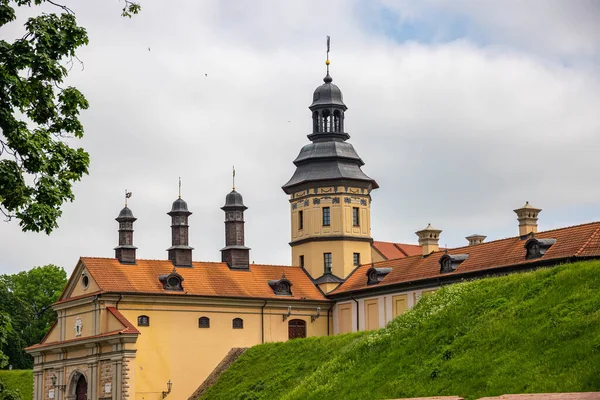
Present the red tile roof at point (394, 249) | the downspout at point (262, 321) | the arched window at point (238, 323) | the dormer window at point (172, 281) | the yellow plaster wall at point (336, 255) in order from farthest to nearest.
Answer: the red tile roof at point (394, 249) → the yellow plaster wall at point (336, 255) → the downspout at point (262, 321) → the arched window at point (238, 323) → the dormer window at point (172, 281)

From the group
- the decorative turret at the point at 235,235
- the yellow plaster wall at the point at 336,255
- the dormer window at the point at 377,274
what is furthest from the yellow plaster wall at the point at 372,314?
the decorative turret at the point at 235,235

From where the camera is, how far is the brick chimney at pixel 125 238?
182 ft

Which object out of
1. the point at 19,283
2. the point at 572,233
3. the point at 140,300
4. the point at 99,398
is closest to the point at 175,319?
the point at 140,300

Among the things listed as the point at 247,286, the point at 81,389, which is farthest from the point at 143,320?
the point at 247,286

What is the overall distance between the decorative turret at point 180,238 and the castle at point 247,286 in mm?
60

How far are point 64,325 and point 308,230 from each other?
48.7ft

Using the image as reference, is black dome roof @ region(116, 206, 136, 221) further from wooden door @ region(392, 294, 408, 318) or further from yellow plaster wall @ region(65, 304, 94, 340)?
wooden door @ region(392, 294, 408, 318)

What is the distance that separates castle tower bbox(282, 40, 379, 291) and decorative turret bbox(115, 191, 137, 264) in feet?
34.1

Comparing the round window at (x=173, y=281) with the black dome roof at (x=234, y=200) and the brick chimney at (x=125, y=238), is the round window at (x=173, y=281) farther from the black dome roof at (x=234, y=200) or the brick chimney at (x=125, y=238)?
the black dome roof at (x=234, y=200)

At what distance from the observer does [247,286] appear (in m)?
57.1

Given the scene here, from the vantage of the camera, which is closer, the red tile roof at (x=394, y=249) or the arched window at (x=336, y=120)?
the arched window at (x=336, y=120)

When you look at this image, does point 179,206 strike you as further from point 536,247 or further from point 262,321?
point 536,247

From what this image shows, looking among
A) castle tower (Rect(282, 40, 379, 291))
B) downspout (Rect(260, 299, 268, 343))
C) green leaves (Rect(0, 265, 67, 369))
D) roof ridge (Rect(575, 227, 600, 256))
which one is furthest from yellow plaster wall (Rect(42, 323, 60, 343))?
roof ridge (Rect(575, 227, 600, 256))

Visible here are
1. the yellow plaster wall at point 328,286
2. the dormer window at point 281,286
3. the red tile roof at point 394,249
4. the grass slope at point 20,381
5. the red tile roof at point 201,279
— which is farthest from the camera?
the red tile roof at point 394,249
